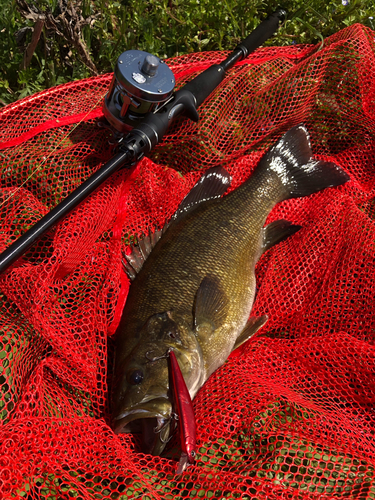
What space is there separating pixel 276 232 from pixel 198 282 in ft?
2.99

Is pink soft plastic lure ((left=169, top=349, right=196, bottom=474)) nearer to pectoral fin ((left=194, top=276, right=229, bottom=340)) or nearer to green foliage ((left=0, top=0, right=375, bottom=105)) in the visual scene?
pectoral fin ((left=194, top=276, right=229, bottom=340))

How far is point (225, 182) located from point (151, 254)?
3.11ft

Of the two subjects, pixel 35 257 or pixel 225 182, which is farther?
pixel 225 182

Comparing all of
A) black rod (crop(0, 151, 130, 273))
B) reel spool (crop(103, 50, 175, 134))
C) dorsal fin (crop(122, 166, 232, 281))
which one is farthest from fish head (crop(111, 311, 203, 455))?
reel spool (crop(103, 50, 175, 134))

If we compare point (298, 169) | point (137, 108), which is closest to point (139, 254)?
point (137, 108)

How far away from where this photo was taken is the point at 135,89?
2729mm

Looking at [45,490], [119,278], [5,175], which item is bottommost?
[45,490]

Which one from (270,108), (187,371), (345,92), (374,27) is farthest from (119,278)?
(374,27)

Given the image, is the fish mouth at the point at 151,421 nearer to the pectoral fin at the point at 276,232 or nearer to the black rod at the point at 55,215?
the black rod at the point at 55,215

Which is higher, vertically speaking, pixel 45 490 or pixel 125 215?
pixel 125 215

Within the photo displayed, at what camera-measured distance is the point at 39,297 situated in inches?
87.6

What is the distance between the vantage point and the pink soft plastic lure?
6.46 ft

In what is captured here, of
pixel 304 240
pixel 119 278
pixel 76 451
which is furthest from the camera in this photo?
pixel 304 240

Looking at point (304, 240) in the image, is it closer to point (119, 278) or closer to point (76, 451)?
point (119, 278)
